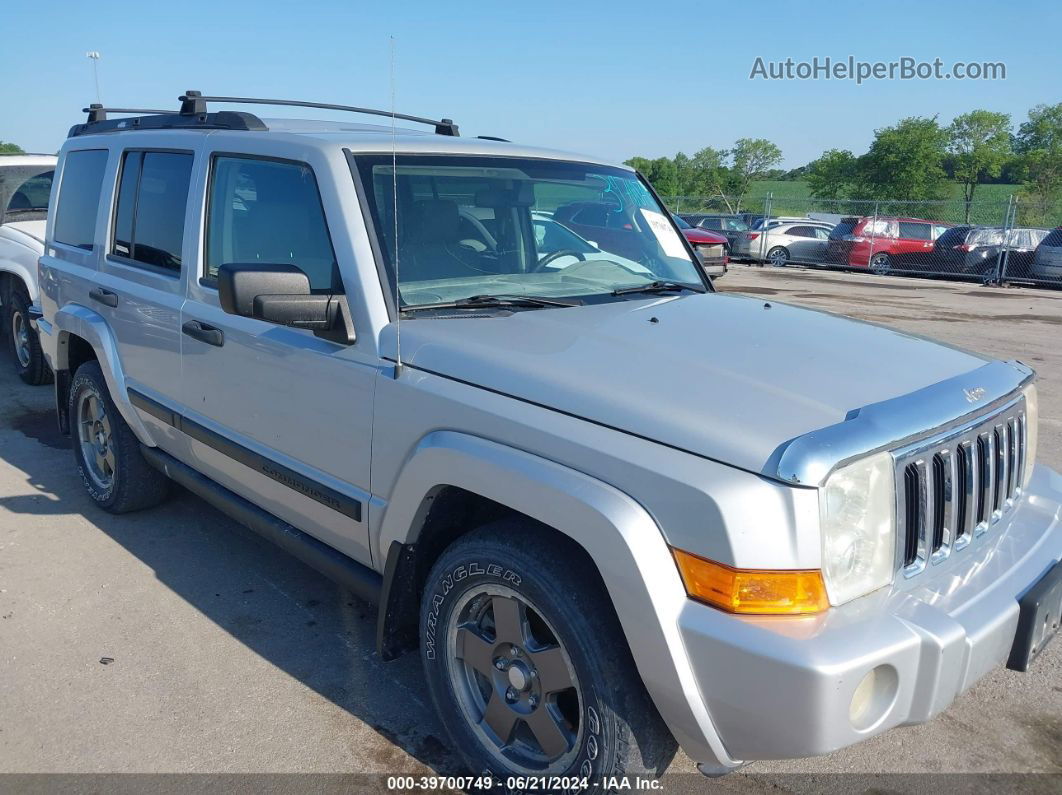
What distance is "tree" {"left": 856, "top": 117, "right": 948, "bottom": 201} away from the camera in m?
44.0

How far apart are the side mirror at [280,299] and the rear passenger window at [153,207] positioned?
124 centimetres

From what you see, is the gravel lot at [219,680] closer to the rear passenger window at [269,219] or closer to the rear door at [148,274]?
the rear door at [148,274]

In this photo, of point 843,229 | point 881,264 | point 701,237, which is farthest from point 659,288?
point 843,229

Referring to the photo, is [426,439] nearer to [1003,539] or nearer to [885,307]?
[1003,539]

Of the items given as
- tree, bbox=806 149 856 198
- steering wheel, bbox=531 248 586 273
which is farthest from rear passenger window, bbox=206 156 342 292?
tree, bbox=806 149 856 198

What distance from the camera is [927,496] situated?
2207 millimetres

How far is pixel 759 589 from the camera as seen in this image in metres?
1.98

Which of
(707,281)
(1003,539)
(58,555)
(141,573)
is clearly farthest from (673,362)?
(58,555)

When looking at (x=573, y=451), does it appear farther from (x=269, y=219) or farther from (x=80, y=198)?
(x=80, y=198)

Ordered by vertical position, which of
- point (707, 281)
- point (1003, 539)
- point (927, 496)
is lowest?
point (1003, 539)

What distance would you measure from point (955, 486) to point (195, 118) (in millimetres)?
3417

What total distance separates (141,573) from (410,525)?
213 cm

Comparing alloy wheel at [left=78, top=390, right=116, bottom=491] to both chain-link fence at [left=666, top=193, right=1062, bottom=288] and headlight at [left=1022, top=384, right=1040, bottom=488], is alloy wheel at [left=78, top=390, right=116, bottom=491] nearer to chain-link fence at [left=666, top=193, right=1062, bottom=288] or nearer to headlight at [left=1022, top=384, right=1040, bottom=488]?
headlight at [left=1022, top=384, right=1040, bottom=488]

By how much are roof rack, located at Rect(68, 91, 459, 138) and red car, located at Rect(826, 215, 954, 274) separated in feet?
64.3
